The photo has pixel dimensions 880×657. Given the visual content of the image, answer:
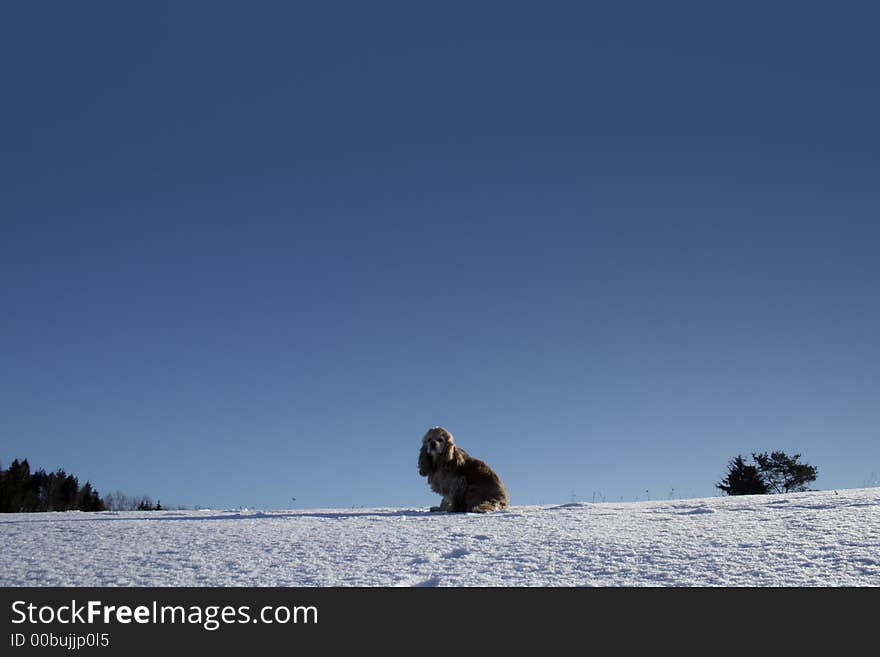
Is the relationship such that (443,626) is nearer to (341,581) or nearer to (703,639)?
(341,581)

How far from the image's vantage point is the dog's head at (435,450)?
12.8m

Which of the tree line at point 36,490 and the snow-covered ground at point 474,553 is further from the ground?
the tree line at point 36,490

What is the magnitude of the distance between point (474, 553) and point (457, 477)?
6676mm

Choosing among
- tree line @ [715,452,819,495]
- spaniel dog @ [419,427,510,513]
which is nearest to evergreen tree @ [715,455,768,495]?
tree line @ [715,452,819,495]

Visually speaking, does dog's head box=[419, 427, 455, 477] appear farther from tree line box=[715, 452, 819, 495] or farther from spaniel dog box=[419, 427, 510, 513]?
tree line box=[715, 452, 819, 495]

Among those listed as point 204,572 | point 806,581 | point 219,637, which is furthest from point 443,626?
point 806,581

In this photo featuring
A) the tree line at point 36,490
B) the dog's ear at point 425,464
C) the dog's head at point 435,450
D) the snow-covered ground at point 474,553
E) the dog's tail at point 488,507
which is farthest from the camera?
the tree line at point 36,490

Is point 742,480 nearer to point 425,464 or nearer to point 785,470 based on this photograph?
point 785,470

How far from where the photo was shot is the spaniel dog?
12102 mm

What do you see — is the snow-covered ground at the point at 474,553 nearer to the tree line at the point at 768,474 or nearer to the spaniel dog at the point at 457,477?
the spaniel dog at the point at 457,477

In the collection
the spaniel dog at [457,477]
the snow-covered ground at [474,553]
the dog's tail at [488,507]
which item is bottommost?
the snow-covered ground at [474,553]

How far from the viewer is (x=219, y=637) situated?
4.12 m

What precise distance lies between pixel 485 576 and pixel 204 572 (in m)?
2.24

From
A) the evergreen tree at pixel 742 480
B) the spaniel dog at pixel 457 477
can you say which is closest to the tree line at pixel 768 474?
the evergreen tree at pixel 742 480
